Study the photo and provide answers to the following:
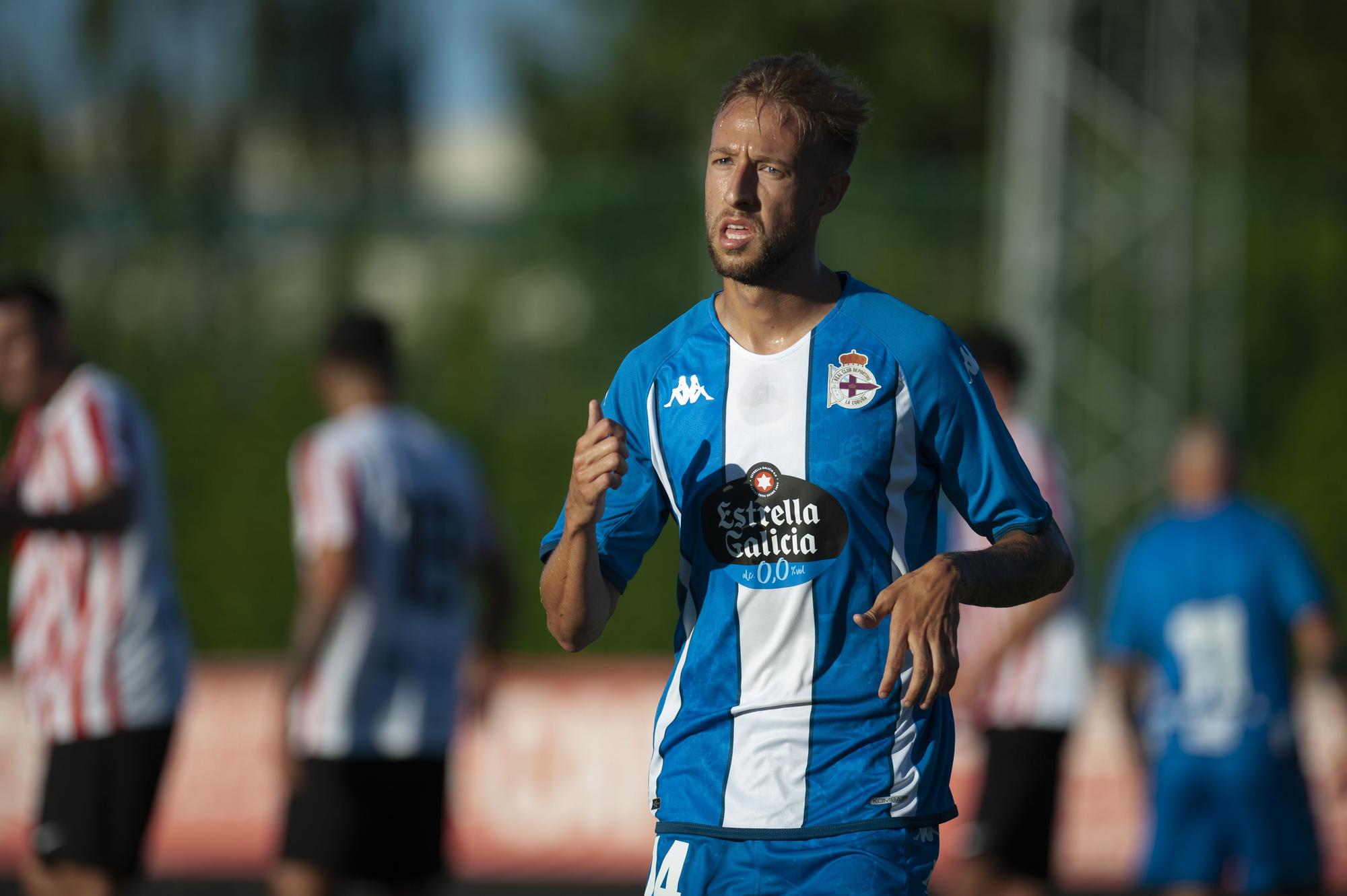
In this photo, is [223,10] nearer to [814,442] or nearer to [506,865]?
[506,865]

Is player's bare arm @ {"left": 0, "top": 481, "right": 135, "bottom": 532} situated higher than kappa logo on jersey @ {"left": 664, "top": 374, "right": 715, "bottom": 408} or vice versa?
kappa logo on jersey @ {"left": 664, "top": 374, "right": 715, "bottom": 408}

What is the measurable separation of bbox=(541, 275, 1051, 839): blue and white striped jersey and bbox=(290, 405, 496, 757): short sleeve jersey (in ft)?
10.4

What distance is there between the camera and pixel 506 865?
10.9 metres

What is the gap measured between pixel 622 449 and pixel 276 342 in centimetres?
1243

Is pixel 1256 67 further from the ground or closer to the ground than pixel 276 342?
further from the ground

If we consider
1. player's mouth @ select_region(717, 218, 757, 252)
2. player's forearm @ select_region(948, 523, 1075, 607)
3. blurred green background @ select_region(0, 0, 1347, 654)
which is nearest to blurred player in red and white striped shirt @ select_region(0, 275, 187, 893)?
player's mouth @ select_region(717, 218, 757, 252)

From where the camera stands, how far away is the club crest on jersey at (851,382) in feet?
11.0

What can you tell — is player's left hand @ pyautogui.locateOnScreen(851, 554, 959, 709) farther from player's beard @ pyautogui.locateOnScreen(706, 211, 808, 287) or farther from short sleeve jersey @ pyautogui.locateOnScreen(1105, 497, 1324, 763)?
→ short sleeve jersey @ pyautogui.locateOnScreen(1105, 497, 1324, 763)

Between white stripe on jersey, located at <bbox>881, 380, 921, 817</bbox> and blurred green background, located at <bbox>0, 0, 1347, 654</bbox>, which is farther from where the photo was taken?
blurred green background, located at <bbox>0, 0, 1347, 654</bbox>

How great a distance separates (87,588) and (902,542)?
11.6 feet

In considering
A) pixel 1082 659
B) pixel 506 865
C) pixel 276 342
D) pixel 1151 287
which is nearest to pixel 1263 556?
pixel 1082 659

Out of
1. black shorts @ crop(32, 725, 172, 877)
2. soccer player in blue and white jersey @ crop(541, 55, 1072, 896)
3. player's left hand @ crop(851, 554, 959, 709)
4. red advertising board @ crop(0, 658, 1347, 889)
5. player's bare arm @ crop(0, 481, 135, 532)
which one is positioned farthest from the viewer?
red advertising board @ crop(0, 658, 1347, 889)

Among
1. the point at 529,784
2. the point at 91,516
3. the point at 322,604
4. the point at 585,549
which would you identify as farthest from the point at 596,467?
the point at 529,784

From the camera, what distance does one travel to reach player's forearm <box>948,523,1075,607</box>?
312 cm
